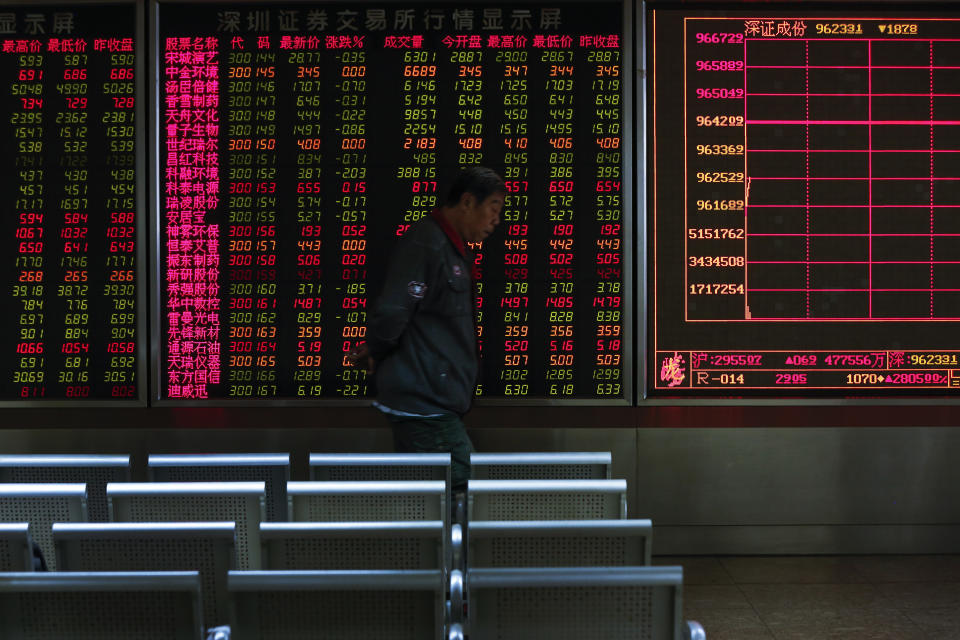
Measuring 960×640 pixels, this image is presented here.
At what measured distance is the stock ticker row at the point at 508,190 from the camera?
5.29 meters

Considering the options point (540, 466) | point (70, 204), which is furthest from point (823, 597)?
point (70, 204)

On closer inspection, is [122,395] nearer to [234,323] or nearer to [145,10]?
[234,323]

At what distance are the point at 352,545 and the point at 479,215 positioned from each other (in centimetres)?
184

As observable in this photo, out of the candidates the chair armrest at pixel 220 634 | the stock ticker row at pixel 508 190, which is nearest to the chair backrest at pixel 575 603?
the chair armrest at pixel 220 634

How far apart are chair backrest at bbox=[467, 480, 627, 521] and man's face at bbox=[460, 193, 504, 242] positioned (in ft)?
4.31

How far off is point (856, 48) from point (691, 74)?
37.1 inches

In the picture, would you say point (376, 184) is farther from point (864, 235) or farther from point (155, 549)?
point (155, 549)

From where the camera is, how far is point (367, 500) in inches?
114

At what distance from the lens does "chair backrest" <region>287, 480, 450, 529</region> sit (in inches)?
113

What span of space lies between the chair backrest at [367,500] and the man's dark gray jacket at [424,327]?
3.16 ft

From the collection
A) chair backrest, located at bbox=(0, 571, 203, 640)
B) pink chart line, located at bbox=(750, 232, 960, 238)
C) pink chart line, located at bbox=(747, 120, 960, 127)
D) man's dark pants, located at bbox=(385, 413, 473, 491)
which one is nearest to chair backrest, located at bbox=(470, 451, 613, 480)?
man's dark pants, located at bbox=(385, 413, 473, 491)

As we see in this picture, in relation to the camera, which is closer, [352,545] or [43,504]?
[352,545]

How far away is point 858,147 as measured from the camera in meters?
5.29

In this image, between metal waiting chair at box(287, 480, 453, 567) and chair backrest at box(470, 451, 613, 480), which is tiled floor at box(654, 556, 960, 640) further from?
metal waiting chair at box(287, 480, 453, 567)
